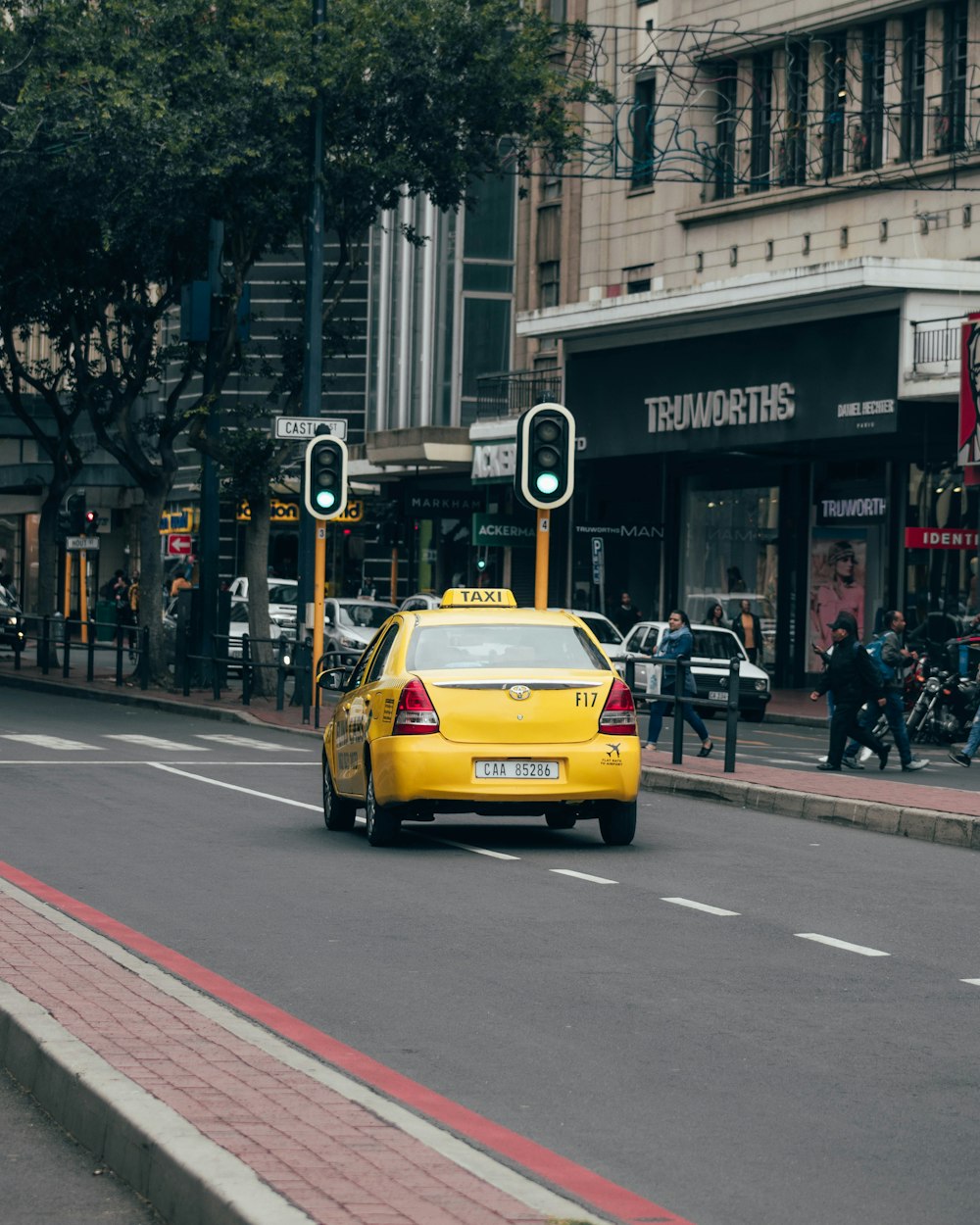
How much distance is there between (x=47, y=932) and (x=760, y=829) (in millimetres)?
7992

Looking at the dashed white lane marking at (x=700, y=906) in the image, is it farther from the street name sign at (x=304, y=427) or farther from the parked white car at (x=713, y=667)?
the parked white car at (x=713, y=667)

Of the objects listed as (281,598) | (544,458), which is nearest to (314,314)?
(544,458)

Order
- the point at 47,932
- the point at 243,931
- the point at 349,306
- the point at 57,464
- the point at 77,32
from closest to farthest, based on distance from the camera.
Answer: the point at 47,932 < the point at 243,931 < the point at 77,32 < the point at 57,464 < the point at 349,306

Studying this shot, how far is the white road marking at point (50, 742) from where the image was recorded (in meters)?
23.5

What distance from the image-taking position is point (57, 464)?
1689 inches

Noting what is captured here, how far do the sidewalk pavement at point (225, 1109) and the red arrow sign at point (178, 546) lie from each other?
4715cm

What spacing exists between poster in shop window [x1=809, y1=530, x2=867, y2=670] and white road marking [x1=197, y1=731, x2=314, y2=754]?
15.4m

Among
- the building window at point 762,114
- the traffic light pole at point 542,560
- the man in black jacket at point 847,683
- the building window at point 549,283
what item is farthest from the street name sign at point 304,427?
the building window at point 549,283

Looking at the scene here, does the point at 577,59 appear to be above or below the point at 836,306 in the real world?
above

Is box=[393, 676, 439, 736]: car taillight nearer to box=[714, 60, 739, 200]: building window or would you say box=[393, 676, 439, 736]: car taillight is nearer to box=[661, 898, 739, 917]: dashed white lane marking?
box=[661, 898, 739, 917]: dashed white lane marking

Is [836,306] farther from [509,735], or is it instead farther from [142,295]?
[509,735]

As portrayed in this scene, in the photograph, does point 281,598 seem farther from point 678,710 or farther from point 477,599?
point 477,599

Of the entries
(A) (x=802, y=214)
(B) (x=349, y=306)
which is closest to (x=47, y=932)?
(A) (x=802, y=214)

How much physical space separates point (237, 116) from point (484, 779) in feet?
59.4
